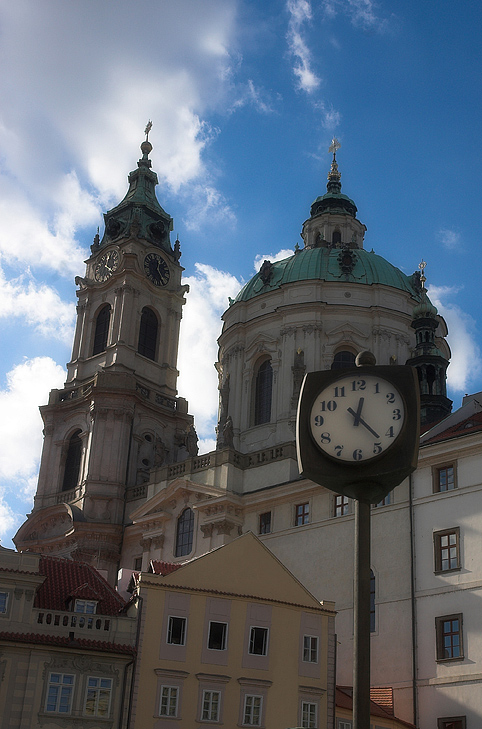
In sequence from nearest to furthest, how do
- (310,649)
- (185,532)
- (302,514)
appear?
(310,649)
(302,514)
(185,532)

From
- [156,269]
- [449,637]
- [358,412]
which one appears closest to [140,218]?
[156,269]

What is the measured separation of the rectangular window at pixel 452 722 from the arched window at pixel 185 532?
1613 cm

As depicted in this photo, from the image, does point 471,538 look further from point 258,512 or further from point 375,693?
point 258,512

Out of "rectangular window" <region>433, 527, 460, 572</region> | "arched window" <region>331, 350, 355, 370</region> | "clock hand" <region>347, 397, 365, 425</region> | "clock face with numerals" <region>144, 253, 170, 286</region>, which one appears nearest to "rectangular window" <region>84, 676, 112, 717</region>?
"rectangular window" <region>433, 527, 460, 572</region>

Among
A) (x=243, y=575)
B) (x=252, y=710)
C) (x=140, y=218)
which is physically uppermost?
(x=140, y=218)

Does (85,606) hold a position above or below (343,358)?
below

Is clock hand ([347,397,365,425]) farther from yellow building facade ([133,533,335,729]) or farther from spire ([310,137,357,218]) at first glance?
spire ([310,137,357,218])

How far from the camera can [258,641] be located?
2892 cm

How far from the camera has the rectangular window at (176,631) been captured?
1101 inches

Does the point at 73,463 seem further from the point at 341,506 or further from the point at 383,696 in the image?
the point at 383,696

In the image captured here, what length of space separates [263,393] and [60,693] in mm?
29817

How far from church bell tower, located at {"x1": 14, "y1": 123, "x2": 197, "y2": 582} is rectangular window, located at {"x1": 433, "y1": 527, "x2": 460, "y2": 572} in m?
19.2

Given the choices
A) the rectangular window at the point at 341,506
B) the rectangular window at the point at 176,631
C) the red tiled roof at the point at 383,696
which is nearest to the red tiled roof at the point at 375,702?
the red tiled roof at the point at 383,696

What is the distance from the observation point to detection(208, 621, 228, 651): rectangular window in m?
28.4
